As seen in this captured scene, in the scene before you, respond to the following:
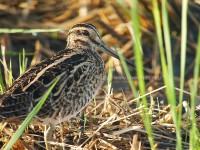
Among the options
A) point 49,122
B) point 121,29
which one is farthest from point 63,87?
point 121,29

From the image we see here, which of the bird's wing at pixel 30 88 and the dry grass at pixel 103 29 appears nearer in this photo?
the bird's wing at pixel 30 88

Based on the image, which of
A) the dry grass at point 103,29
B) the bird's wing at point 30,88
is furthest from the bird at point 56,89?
the dry grass at point 103,29

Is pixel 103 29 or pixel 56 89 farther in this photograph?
pixel 103 29

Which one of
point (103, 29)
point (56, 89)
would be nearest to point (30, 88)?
point (56, 89)

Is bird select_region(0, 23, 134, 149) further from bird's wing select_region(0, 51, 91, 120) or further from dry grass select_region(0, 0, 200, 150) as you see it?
dry grass select_region(0, 0, 200, 150)

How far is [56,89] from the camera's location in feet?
14.6

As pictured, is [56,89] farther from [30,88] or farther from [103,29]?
[103,29]

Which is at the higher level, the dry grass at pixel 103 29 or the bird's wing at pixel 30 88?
the dry grass at pixel 103 29

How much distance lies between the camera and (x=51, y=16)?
8203 millimetres

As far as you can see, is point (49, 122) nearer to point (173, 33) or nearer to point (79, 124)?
point (79, 124)

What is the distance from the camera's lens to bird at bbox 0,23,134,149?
14.1 feet

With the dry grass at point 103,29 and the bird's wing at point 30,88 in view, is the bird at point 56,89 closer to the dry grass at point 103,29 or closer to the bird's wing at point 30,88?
the bird's wing at point 30,88

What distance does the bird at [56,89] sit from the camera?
4297 mm

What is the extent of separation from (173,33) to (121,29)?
597mm
